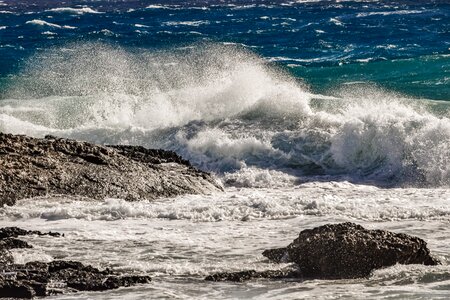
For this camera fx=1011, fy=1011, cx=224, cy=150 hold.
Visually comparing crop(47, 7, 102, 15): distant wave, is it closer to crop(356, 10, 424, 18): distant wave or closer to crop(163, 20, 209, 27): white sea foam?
crop(163, 20, 209, 27): white sea foam

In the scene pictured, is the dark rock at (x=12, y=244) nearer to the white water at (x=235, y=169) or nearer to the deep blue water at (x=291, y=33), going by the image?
the white water at (x=235, y=169)

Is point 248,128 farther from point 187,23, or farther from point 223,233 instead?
point 187,23

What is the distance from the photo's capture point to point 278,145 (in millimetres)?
18703

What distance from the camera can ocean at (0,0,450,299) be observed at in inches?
417

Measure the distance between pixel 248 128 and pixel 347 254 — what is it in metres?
10.3

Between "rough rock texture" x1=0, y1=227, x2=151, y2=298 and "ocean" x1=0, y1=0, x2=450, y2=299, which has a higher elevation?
"rough rock texture" x1=0, y1=227, x2=151, y2=298

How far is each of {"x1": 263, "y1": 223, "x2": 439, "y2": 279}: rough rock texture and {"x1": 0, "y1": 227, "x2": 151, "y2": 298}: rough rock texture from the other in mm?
1608

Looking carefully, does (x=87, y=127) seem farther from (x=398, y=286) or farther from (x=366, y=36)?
(x=366, y=36)

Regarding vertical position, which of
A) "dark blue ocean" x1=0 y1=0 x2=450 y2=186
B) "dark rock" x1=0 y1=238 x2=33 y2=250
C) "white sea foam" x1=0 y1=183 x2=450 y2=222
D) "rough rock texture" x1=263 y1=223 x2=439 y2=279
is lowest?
"dark blue ocean" x1=0 y1=0 x2=450 y2=186

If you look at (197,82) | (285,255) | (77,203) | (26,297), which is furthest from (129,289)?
(197,82)

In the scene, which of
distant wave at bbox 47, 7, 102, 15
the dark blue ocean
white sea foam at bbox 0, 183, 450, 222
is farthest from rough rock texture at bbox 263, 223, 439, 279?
distant wave at bbox 47, 7, 102, 15

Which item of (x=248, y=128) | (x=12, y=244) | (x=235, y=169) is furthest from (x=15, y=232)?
(x=248, y=128)

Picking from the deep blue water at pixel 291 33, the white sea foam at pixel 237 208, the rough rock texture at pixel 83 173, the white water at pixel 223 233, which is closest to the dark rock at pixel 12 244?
the white water at pixel 223 233

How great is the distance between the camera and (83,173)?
1320 centimetres
